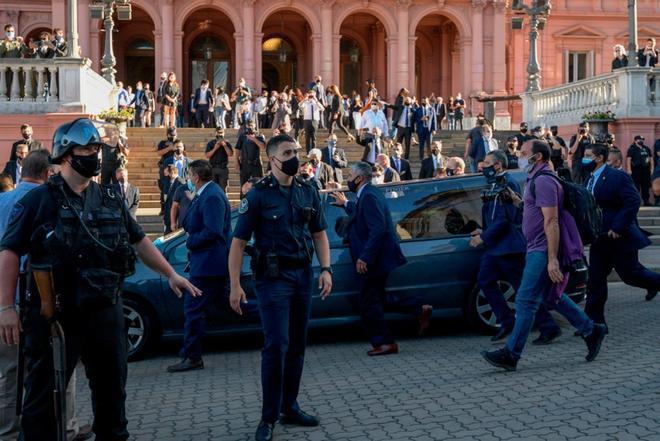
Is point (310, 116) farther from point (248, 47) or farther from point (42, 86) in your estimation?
point (248, 47)

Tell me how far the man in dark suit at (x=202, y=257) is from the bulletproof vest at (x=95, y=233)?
333 centimetres

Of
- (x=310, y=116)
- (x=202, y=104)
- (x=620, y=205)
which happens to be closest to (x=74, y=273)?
(x=620, y=205)

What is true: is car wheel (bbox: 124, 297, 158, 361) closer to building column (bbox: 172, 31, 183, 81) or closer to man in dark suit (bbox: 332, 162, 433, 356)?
man in dark suit (bbox: 332, 162, 433, 356)

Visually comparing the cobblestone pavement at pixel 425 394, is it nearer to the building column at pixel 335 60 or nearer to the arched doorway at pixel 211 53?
the building column at pixel 335 60

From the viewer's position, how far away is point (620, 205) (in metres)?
9.10

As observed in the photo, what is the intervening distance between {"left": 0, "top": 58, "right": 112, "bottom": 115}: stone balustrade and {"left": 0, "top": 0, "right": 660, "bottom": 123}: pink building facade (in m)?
15.6

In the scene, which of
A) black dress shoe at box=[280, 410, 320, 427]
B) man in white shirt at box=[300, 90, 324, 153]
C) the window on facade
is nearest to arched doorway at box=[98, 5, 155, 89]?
man in white shirt at box=[300, 90, 324, 153]

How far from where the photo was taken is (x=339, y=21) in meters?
37.9

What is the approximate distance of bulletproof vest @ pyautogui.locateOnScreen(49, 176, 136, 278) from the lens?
4461 millimetres

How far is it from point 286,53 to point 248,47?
18.1ft

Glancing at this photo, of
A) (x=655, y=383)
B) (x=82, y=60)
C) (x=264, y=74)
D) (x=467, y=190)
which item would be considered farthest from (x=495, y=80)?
(x=655, y=383)

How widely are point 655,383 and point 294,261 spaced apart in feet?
9.97

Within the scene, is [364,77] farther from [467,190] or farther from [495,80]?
[467,190]

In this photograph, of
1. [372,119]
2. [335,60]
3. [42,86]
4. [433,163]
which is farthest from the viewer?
[335,60]
